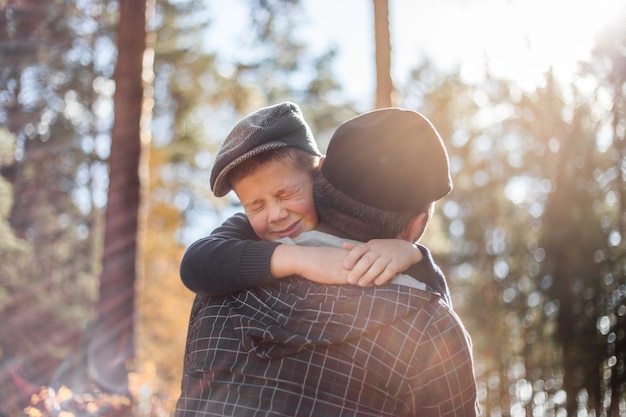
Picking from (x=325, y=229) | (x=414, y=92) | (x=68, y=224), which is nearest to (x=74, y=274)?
(x=68, y=224)

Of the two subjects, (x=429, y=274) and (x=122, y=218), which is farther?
(x=122, y=218)

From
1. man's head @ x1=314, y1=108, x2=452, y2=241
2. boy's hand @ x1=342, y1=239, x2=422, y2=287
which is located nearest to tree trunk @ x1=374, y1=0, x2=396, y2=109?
man's head @ x1=314, y1=108, x2=452, y2=241

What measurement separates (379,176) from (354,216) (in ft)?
0.34

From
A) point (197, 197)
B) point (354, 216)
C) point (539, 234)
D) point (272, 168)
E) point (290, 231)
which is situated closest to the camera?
point (354, 216)

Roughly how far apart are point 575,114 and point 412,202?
11.1 metres

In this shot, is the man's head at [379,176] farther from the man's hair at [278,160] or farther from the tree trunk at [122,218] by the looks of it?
the tree trunk at [122,218]

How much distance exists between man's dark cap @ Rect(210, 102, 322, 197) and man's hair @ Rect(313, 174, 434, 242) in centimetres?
29

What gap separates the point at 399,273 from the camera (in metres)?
1.66

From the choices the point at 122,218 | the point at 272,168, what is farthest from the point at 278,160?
the point at 122,218

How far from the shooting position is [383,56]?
6.71 meters

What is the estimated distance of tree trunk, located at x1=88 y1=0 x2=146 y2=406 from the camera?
743 cm

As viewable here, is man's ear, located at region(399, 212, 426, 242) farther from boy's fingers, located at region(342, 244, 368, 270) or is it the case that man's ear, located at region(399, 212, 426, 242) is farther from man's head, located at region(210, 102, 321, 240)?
man's head, located at region(210, 102, 321, 240)

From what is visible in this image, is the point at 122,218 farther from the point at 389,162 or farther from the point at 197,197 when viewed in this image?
the point at 197,197

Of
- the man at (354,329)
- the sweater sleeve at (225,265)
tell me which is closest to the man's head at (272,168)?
the sweater sleeve at (225,265)
